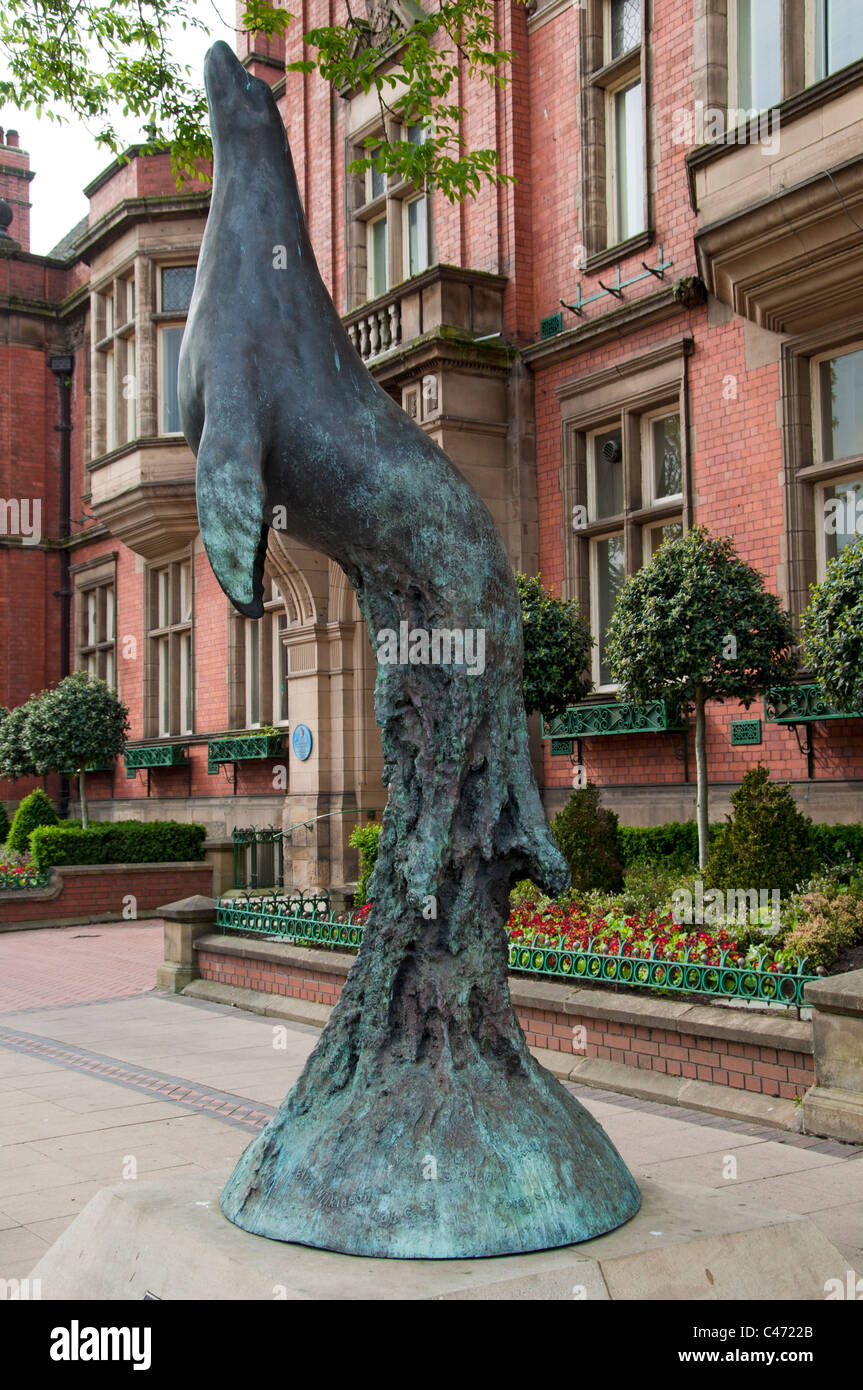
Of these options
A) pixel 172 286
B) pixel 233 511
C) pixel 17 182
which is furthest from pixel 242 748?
pixel 17 182

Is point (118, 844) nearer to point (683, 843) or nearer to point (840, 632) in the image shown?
point (683, 843)

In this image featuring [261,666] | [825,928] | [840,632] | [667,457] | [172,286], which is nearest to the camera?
[825,928]

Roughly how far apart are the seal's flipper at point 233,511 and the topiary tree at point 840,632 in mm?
6208

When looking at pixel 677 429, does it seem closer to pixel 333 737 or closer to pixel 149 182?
pixel 333 737

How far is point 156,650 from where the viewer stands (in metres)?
24.6

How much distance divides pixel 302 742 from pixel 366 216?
760 cm

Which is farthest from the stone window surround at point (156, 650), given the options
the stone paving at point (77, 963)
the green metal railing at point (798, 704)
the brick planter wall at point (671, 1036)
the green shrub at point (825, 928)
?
the green shrub at point (825, 928)

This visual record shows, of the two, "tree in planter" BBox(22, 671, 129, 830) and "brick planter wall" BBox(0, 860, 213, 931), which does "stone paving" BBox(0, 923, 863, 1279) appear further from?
"tree in planter" BBox(22, 671, 129, 830)

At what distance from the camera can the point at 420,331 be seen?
50.3 feet

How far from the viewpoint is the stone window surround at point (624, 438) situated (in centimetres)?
1376

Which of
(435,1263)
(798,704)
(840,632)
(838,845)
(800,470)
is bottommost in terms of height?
(435,1263)

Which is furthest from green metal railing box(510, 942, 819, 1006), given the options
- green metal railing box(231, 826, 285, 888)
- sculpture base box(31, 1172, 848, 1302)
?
green metal railing box(231, 826, 285, 888)
